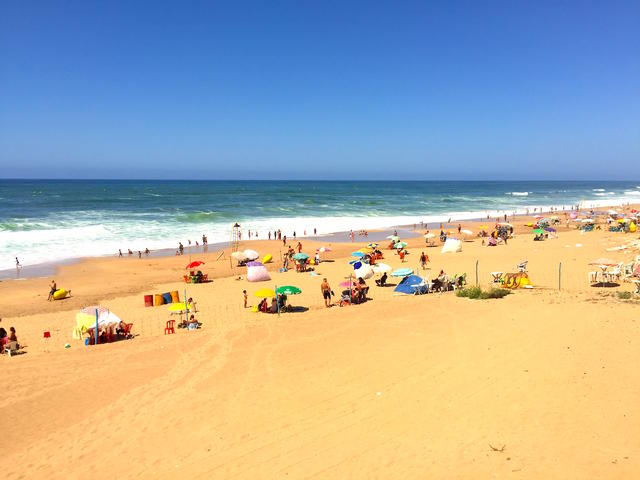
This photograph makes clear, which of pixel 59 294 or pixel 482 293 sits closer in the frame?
pixel 482 293

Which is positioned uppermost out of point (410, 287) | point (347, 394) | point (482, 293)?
point (482, 293)

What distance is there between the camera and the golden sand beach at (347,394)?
21.4 ft

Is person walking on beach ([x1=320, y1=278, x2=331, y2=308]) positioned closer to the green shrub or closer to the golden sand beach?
the golden sand beach

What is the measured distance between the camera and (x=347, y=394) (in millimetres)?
8656

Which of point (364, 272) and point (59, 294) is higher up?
point (364, 272)

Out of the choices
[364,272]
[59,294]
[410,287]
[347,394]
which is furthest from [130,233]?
[347,394]

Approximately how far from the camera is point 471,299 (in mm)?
15297

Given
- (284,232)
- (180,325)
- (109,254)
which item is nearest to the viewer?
(180,325)

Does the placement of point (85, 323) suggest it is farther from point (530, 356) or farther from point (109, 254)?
point (109, 254)

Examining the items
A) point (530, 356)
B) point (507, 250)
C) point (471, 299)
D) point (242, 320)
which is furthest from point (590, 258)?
point (242, 320)

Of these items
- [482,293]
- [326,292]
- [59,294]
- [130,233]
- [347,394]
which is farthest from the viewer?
[130,233]

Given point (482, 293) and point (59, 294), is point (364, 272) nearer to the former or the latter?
point (482, 293)

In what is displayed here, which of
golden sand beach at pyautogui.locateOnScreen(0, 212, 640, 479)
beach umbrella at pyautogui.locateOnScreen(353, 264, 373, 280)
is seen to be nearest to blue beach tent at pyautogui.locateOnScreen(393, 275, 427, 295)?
golden sand beach at pyautogui.locateOnScreen(0, 212, 640, 479)

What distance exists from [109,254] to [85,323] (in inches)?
758
